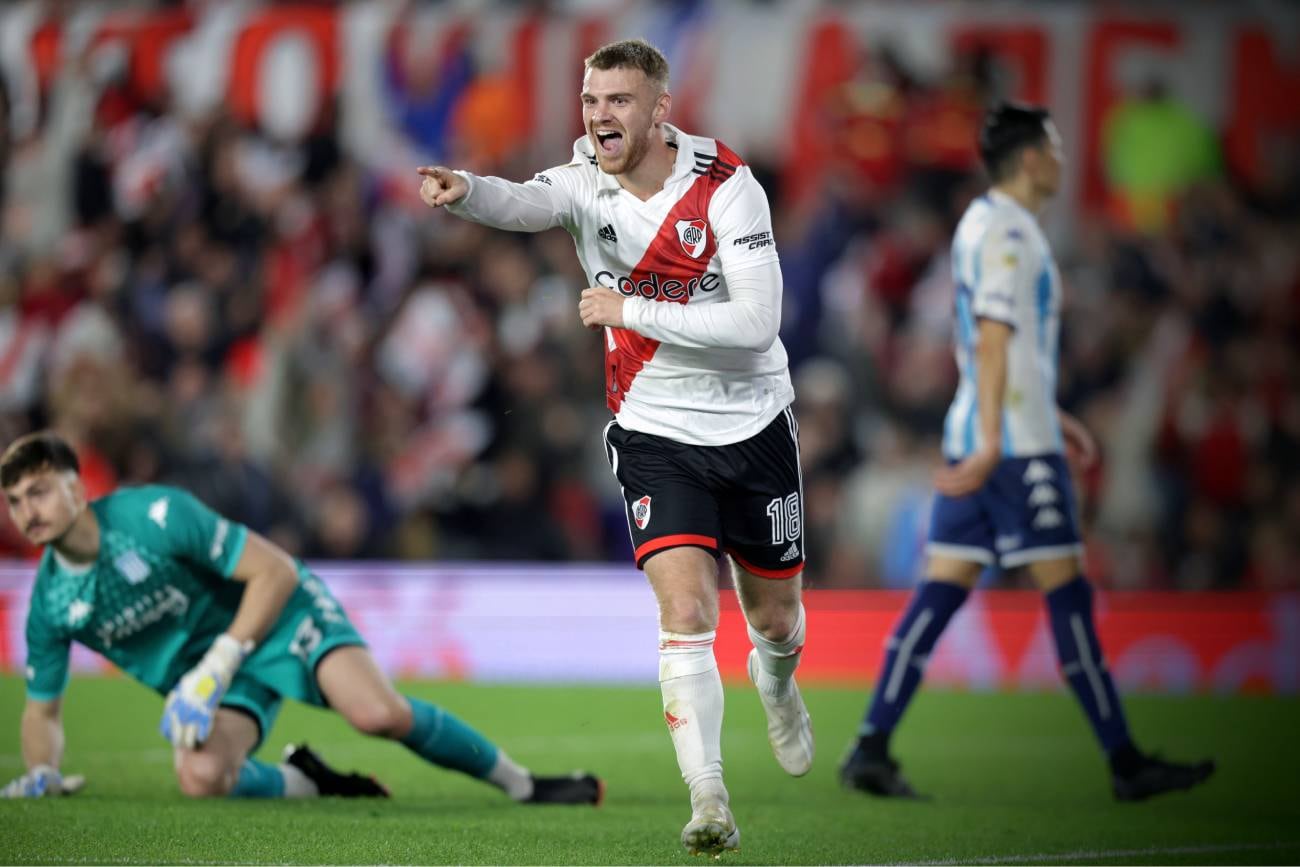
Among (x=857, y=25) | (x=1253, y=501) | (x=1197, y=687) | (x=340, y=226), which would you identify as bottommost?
(x=1197, y=687)

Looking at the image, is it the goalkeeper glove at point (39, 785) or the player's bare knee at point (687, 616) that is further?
the goalkeeper glove at point (39, 785)

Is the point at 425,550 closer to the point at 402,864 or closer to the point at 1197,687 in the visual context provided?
the point at 1197,687

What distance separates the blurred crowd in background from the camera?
1319 centimetres

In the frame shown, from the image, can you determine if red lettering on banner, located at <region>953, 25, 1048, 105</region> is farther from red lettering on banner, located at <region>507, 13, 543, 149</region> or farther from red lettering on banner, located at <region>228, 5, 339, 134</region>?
red lettering on banner, located at <region>228, 5, 339, 134</region>

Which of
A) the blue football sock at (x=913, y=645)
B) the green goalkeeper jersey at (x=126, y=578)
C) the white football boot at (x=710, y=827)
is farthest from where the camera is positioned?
the blue football sock at (x=913, y=645)

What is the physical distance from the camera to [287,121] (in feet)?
53.9

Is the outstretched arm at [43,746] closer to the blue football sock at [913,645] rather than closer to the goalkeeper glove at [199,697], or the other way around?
the goalkeeper glove at [199,697]

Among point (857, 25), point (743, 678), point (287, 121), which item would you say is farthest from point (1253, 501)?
point (287, 121)

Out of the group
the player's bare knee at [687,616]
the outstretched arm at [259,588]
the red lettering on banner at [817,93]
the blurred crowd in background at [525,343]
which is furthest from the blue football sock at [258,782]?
the red lettering on banner at [817,93]

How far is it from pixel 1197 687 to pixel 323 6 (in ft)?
30.6

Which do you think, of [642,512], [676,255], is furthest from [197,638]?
[676,255]

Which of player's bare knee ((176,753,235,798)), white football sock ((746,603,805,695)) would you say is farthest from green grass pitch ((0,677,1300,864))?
white football sock ((746,603,805,695))

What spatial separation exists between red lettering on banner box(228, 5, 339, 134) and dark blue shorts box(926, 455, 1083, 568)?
9.62m

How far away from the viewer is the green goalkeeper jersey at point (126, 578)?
7172 millimetres
